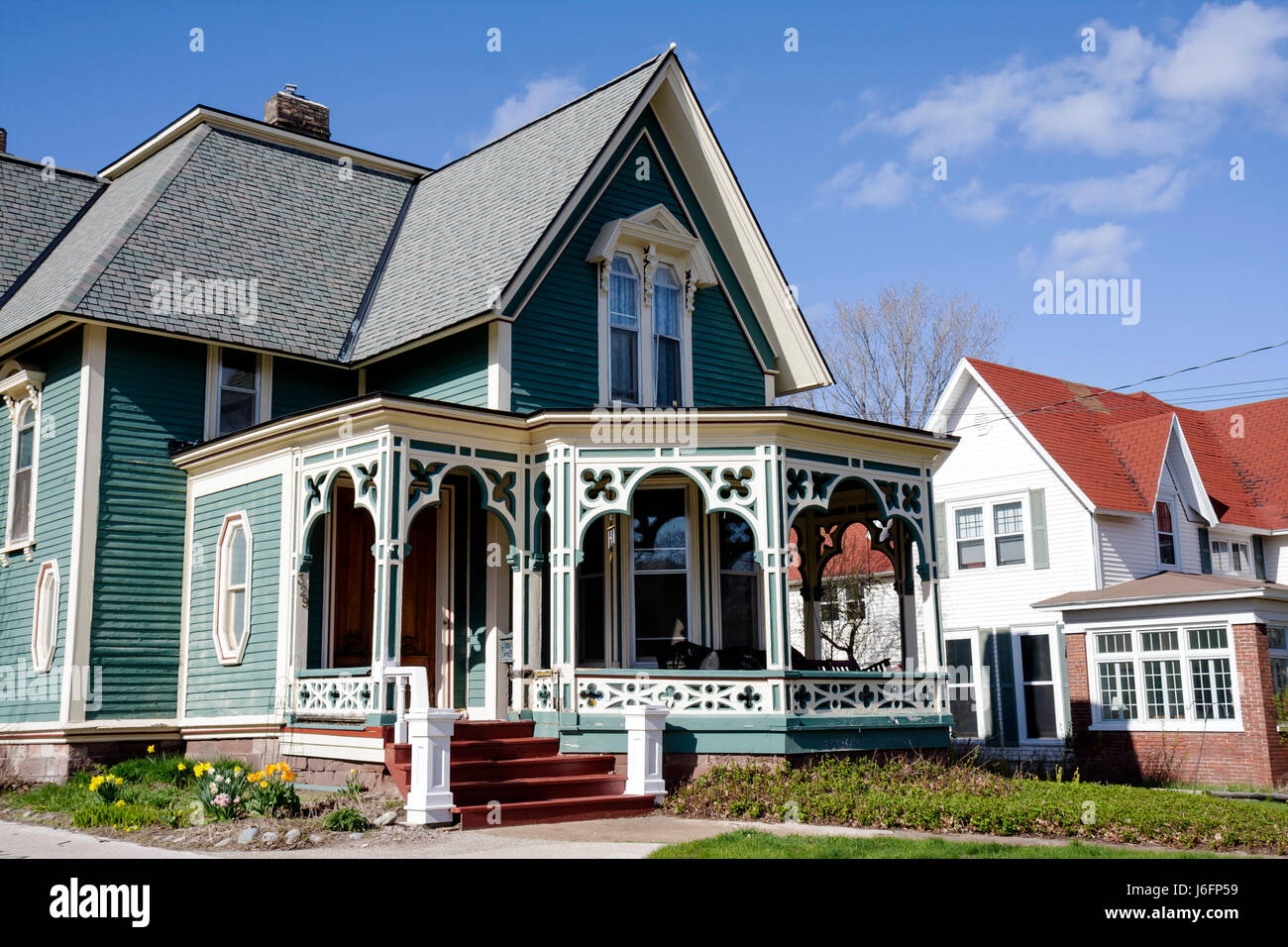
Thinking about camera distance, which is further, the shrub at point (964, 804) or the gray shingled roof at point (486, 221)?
the gray shingled roof at point (486, 221)

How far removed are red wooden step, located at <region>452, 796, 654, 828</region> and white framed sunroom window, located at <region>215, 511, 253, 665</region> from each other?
5.35m

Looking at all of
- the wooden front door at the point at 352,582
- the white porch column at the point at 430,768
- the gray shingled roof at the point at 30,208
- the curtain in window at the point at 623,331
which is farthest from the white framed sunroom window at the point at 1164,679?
the gray shingled roof at the point at 30,208

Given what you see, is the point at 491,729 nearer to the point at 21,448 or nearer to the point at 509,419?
the point at 509,419

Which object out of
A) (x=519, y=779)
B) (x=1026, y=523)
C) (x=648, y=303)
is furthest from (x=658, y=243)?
(x=1026, y=523)

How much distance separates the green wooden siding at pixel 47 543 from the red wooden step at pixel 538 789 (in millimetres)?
6921

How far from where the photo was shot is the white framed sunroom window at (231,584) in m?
15.5

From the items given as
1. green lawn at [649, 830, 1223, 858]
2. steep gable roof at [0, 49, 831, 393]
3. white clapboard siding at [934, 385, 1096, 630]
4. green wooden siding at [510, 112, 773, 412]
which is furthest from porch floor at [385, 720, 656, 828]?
white clapboard siding at [934, 385, 1096, 630]

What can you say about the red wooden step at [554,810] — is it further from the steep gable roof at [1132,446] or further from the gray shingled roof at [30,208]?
the steep gable roof at [1132,446]

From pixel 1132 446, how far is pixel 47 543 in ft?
72.7

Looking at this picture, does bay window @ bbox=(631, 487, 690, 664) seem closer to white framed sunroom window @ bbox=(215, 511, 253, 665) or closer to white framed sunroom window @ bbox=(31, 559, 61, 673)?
white framed sunroom window @ bbox=(215, 511, 253, 665)

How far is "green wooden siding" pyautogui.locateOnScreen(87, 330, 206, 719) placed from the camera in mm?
Answer: 16000

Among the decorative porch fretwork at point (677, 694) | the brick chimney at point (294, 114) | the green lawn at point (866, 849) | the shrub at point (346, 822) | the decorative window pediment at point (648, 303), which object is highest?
the brick chimney at point (294, 114)

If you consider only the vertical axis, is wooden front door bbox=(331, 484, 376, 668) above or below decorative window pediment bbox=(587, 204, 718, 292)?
below
